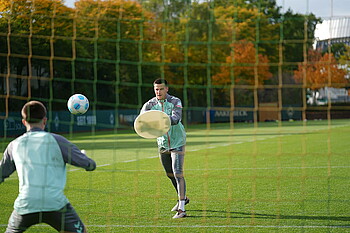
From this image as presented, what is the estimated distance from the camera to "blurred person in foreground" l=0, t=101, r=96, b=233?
4.57 metres

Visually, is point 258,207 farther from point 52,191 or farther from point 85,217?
point 52,191

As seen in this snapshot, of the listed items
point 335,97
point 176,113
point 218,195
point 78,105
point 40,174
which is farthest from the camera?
point 335,97

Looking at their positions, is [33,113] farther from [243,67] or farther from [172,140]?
[243,67]

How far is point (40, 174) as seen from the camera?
4.57 meters

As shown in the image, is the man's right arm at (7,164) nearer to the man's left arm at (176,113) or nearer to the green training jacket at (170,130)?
the man's left arm at (176,113)

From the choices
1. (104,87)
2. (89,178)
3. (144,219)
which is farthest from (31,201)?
(104,87)

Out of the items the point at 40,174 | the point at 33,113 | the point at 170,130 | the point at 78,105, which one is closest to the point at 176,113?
the point at 170,130

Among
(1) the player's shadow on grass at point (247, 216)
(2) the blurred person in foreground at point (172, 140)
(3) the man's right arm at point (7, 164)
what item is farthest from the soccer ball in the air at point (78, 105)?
(3) the man's right arm at point (7, 164)

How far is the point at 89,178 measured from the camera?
1178 centimetres

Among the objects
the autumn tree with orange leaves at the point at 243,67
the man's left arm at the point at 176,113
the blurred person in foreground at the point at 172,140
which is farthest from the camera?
the autumn tree with orange leaves at the point at 243,67

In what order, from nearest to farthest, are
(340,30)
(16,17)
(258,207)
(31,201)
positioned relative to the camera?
(31,201)
(258,207)
(340,30)
(16,17)

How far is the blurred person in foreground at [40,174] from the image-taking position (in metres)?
4.57

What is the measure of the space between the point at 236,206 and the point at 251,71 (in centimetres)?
2567

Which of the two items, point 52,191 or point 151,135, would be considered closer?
point 52,191
